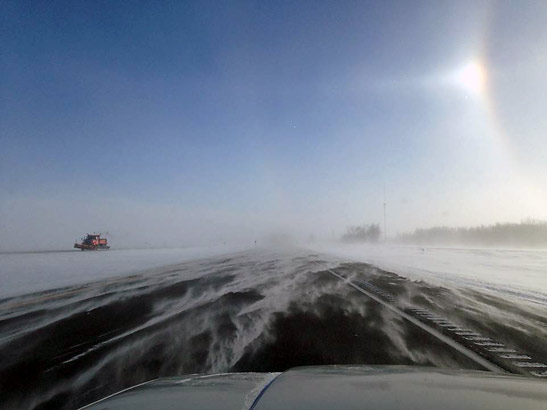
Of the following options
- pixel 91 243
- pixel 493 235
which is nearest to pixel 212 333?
A: pixel 91 243

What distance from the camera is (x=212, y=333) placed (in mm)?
6773

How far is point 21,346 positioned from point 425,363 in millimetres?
6767

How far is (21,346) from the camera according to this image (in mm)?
6148

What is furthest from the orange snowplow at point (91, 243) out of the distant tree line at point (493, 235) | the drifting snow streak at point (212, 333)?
the distant tree line at point (493, 235)

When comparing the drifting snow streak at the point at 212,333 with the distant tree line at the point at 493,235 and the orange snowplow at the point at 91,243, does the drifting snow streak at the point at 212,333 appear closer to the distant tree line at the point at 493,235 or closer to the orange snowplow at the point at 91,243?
the orange snowplow at the point at 91,243

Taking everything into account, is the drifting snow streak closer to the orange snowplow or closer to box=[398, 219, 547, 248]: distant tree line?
the orange snowplow

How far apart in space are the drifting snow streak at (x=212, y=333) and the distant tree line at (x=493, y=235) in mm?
66427

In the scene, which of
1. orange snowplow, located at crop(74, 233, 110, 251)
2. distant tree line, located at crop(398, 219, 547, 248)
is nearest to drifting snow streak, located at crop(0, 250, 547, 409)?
orange snowplow, located at crop(74, 233, 110, 251)

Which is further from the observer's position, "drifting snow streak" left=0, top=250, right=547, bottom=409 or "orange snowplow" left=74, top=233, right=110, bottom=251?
"orange snowplow" left=74, top=233, right=110, bottom=251

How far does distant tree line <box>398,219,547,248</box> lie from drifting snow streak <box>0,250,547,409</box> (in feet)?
218

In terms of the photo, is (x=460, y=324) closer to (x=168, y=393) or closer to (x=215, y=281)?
(x=168, y=393)

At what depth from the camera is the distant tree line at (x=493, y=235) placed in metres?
64.0

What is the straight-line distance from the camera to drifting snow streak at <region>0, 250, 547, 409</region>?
480 centimetres

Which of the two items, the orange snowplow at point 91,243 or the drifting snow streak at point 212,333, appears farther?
the orange snowplow at point 91,243
